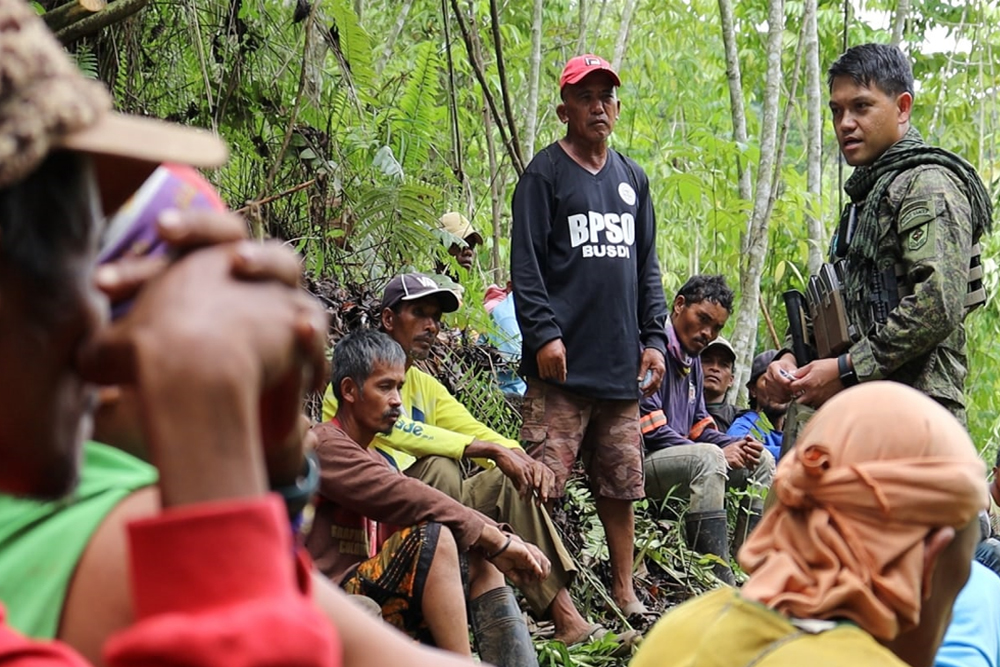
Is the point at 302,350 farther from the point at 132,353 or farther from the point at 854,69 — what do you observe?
the point at 854,69

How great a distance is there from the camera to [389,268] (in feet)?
21.9

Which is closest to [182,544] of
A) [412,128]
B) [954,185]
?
[954,185]

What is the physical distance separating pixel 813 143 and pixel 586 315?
4.21m

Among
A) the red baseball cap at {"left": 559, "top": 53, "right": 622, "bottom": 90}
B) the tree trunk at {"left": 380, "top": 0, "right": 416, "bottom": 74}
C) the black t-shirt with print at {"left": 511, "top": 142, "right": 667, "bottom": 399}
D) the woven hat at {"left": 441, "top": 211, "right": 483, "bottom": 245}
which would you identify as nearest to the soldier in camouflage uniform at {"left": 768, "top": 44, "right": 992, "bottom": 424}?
the black t-shirt with print at {"left": 511, "top": 142, "right": 667, "bottom": 399}

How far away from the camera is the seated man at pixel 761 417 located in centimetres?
793

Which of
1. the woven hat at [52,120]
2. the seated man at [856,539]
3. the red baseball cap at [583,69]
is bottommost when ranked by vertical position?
the seated man at [856,539]

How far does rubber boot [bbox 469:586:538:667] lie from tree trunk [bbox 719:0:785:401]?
3.99 metres

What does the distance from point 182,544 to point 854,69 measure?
14.7 feet

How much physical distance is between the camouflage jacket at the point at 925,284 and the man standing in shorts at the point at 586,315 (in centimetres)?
129

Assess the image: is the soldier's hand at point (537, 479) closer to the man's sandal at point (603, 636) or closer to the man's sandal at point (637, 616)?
the man's sandal at point (603, 636)

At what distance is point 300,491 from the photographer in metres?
1.22

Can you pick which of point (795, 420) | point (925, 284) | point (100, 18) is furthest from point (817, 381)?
point (100, 18)

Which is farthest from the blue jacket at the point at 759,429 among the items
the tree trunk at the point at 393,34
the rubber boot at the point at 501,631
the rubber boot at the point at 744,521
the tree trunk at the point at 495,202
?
the tree trunk at the point at 393,34

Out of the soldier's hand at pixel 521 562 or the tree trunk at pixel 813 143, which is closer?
the soldier's hand at pixel 521 562
